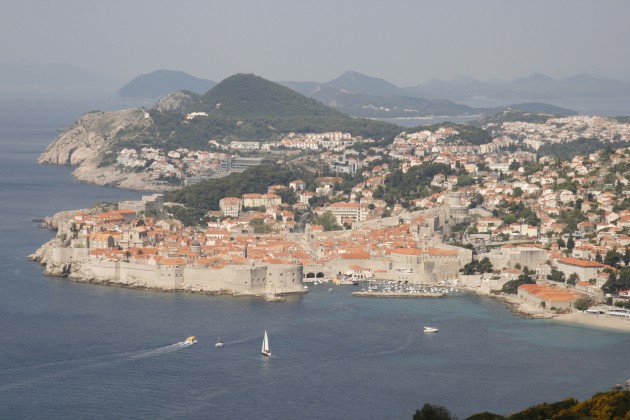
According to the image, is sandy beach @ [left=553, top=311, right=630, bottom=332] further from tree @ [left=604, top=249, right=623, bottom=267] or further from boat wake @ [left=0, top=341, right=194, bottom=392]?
boat wake @ [left=0, top=341, right=194, bottom=392]

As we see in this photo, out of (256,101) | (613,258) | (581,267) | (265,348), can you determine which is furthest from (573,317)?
(256,101)

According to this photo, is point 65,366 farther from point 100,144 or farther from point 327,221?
point 100,144

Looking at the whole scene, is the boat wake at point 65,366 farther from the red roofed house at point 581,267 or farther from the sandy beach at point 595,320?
the red roofed house at point 581,267

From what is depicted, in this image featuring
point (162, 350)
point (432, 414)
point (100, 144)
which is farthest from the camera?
point (100, 144)

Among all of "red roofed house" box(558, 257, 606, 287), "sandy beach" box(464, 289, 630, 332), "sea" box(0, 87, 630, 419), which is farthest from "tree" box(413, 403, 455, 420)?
"red roofed house" box(558, 257, 606, 287)

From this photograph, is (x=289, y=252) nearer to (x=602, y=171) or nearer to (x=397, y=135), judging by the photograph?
(x=602, y=171)

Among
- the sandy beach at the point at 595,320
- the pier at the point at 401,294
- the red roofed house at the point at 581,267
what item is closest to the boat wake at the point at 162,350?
the pier at the point at 401,294

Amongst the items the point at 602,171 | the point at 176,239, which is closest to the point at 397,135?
the point at 602,171
